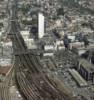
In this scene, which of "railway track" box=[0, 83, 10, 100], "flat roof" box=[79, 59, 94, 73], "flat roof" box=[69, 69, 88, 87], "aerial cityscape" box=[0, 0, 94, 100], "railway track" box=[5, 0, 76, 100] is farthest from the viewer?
"flat roof" box=[79, 59, 94, 73]

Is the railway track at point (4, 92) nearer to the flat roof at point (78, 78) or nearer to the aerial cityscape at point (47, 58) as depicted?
the aerial cityscape at point (47, 58)

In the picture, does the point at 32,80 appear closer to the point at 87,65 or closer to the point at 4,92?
the point at 4,92

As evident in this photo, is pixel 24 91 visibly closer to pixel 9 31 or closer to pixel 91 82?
pixel 91 82

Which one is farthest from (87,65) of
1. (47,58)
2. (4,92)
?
(4,92)

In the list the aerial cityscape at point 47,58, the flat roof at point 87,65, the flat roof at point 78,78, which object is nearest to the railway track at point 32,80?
the aerial cityscape at point 47,58

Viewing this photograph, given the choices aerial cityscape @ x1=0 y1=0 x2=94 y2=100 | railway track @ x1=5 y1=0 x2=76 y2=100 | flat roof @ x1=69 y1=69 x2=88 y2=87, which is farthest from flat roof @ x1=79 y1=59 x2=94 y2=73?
railway track @ x1=5 y1=0 x2=76 y2=100

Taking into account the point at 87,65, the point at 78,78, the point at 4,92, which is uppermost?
the point at 87,65

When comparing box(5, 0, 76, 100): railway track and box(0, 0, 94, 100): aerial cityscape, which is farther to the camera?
box(0, 0, 94, 100): aerial cityscape

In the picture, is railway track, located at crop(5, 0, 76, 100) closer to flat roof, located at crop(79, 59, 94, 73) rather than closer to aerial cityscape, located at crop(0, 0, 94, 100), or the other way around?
Answer: aerial cityscape, located at crop(0, 0, 94, 100)
